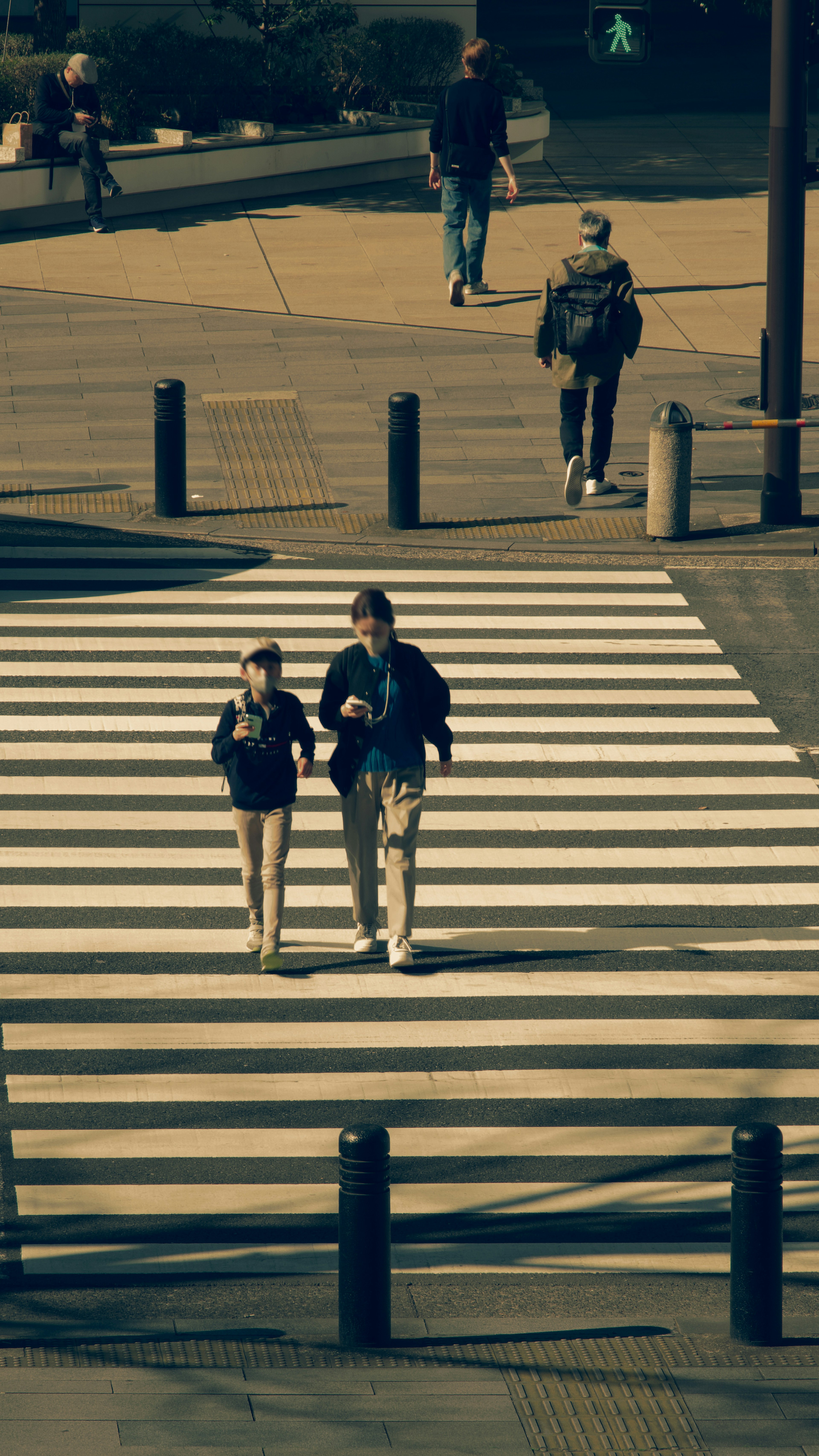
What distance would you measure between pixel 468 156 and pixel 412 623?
7.94 metres

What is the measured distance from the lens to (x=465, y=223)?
20.3 m

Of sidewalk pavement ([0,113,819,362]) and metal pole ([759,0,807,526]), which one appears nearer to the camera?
metal pole ([759,0,807,526])

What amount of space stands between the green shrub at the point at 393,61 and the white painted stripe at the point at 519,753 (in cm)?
1785

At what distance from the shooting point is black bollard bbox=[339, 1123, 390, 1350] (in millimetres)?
5789

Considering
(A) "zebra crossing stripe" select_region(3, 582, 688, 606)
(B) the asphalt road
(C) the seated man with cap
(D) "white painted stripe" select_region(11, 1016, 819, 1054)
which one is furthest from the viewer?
(C) the seated man with cap

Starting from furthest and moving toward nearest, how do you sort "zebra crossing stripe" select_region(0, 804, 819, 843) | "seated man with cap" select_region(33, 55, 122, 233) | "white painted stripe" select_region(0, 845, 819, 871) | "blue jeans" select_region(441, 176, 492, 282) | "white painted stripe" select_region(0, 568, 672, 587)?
"seated man with cap" select_region(33, 55, 122, 233), "blue jeans" select_region(441, 176, 492, 282), "white painted stripe" select_region(0, 568, 672, 587), "zebra crossing stripe" select_region(0, 804, 819, 843), "white painted stripe" select_region(0, 845, 819, 871)

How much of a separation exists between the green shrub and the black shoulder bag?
26.1 ft

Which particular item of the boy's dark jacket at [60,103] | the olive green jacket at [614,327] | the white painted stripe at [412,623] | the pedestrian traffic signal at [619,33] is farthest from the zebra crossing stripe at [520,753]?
the boy's dark jacket at [60,103]

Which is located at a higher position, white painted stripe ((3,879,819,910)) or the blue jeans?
the blue jeans

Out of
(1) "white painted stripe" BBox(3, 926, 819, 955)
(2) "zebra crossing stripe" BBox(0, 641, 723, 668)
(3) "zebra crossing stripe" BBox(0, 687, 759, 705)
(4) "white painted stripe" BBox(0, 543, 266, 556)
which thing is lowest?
(1) "white painted stripe" BBox(3, 926, 819, 955)

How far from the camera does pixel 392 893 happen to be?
891cm

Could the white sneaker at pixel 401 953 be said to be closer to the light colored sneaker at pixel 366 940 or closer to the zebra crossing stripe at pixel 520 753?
the light colored sneaker at pixel 366 940

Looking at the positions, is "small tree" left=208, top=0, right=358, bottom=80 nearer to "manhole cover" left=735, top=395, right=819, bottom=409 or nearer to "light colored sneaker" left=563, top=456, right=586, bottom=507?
"manhole cover" left=735, top=395, right=819, bottom=409

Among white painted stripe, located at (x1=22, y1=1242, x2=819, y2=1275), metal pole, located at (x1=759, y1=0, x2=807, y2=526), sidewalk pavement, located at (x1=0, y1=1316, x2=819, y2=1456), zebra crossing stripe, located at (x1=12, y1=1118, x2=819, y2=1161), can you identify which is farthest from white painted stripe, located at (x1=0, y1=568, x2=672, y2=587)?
sidewalk pavement, located at (x1=0, y1=1316, x2=819, y2=1456)
